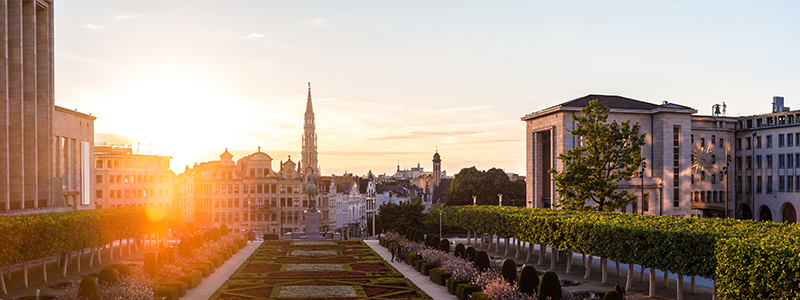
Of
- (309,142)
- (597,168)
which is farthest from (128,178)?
(597,168)

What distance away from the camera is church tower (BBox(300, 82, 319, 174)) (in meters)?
169

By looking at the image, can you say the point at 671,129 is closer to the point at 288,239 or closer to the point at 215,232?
the point at 288,239

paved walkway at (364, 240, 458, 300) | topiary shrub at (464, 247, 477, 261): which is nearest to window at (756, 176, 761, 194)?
paved walkway at (364, 240, 458, 300)

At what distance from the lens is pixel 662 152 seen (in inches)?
3839

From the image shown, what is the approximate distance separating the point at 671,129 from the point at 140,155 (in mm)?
105961

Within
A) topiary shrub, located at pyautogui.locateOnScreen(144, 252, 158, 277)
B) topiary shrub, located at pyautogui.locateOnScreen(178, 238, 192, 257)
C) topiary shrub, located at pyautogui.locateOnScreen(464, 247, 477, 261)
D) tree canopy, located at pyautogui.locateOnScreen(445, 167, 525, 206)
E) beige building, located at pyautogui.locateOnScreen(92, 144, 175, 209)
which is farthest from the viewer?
beige building, located at pyautogui.locateOnScreen(92, 144, 175, 209)

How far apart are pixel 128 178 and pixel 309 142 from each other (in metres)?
44.8

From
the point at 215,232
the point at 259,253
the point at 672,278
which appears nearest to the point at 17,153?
the point at 215,232

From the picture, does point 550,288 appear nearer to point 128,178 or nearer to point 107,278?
point 107,278

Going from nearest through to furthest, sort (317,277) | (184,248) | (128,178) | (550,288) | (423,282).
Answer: (550,288), (423,282), (317,277), (184,248), (128,178)

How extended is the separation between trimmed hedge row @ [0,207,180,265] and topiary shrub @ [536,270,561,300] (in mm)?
27606

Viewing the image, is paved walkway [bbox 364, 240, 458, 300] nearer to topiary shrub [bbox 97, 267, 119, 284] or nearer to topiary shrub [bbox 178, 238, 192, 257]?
topiary shrub [bbox 178, 238, 192, 257]

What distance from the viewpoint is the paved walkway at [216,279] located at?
117 ft

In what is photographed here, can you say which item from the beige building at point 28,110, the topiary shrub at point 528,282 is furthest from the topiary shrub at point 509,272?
the beige building at point 28,110
